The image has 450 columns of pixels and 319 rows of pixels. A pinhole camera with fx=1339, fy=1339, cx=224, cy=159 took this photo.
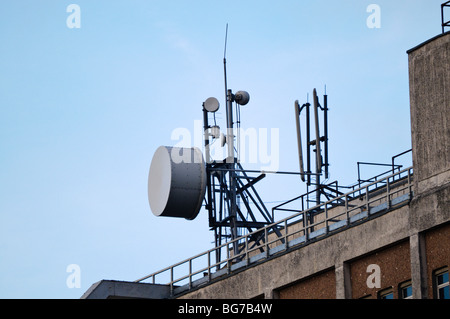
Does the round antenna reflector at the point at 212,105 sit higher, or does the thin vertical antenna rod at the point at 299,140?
the round antenna reflector at the point at 212,105

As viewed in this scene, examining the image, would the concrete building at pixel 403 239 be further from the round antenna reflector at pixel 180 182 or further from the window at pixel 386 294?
the round antenna reflector at pixel 180 182

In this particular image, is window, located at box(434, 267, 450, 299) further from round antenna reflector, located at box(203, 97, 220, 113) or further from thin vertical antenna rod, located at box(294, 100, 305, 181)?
round antenna reflector, located at box(203, 97, 220, 113)

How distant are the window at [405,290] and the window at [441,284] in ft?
4.02

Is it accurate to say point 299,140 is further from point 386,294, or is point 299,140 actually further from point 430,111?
point 386,294

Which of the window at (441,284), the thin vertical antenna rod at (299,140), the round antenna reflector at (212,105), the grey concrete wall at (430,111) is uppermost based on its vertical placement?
the round antenna reflector at (212,105)

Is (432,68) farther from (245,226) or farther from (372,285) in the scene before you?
(245,226)

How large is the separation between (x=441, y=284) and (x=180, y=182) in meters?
16.0

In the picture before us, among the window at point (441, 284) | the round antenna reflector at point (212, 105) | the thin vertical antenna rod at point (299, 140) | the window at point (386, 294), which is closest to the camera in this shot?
the window at point (441, 284)

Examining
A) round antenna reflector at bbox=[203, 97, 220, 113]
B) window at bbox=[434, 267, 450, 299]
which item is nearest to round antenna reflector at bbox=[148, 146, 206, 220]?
round antenna reflector at bbox=[203, 97, 220, 113]

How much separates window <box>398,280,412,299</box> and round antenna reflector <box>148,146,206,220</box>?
13.7 metres

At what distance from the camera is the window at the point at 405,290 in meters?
44.7

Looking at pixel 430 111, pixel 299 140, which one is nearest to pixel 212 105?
pixel 299 140

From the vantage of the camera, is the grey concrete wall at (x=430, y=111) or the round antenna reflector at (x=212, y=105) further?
the round antenna reflector at (x=212, y=105)

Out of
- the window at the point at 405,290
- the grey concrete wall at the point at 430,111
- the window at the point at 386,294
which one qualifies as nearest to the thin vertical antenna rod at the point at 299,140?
the grey concrete wall at the point at 430,111
